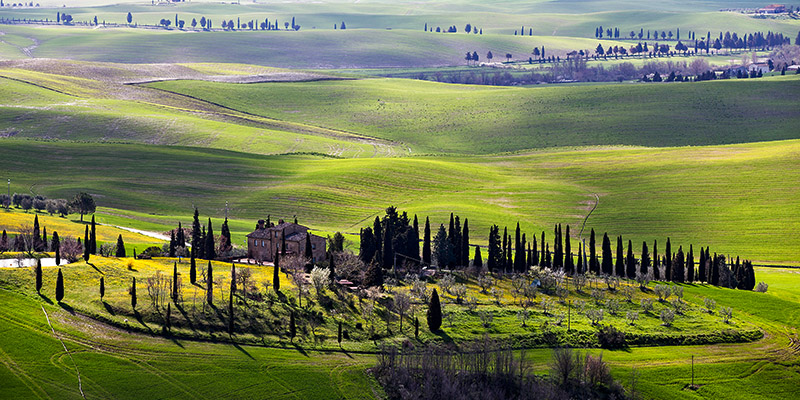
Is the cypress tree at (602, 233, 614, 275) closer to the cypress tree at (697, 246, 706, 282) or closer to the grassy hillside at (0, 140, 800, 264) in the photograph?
the cypress tree at (697, 246, 706, 282)

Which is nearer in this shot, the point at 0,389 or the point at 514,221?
the point at 0,389

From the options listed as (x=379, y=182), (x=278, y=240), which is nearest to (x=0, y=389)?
(x=278, y=240)

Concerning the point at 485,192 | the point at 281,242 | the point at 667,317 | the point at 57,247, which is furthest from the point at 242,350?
the point at 485,192

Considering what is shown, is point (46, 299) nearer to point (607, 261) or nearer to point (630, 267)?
point (607, 261)

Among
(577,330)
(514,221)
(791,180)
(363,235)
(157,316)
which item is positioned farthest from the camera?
(791,180)

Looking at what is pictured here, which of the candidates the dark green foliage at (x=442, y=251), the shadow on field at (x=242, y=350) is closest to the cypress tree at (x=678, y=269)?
the dark green foliage at (x=442, y=251)

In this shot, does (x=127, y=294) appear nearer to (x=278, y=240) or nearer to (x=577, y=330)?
(x=278, y=240)

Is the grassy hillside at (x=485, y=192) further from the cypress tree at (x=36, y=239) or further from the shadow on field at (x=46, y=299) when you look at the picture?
the shadow on field at (x=46, y=299)
